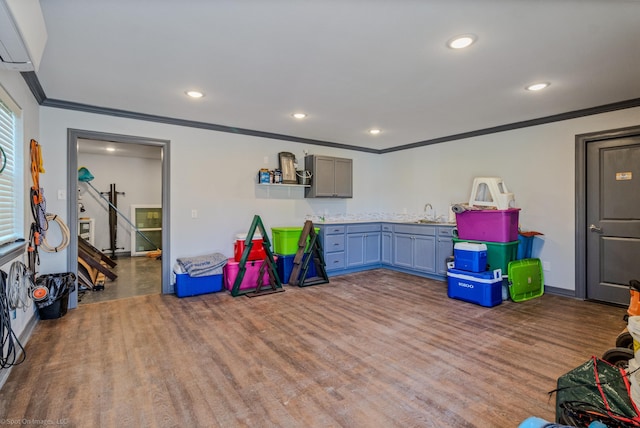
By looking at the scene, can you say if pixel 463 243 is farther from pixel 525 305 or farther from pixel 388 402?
pixel 388 402

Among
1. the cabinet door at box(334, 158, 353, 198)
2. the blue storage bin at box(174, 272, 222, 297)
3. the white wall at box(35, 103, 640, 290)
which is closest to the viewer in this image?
the white wall at box(35, 103, 640, 290)

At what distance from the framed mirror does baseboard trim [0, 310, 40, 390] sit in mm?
3357

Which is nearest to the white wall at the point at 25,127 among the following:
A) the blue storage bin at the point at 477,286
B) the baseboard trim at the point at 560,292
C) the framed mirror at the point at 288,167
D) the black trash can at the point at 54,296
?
the black trash can at the point at 54,296

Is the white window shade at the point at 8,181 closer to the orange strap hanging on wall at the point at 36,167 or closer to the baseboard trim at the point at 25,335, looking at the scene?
the orange strap hanging on wall at the point at 36,167


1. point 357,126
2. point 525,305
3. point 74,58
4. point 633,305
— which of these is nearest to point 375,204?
point 357,126

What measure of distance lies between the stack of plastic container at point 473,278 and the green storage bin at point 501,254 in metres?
0.10

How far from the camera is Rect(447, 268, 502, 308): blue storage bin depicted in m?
3.72

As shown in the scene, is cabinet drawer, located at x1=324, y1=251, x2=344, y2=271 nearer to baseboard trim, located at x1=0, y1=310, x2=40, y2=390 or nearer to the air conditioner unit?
baseboard trim, located at x1=0, y1=310, x2=40, y2=390

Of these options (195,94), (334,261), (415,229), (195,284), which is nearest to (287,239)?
(334,261)

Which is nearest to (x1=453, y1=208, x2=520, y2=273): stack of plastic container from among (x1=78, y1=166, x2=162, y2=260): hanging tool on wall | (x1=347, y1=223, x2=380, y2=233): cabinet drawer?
A: (x1=347, y1=223, x2=380, y2=233): cabinet drawer

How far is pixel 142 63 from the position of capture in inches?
104

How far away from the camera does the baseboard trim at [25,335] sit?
6.90ft

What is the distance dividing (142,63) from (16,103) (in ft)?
3.53

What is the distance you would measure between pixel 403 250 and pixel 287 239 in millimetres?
2059
